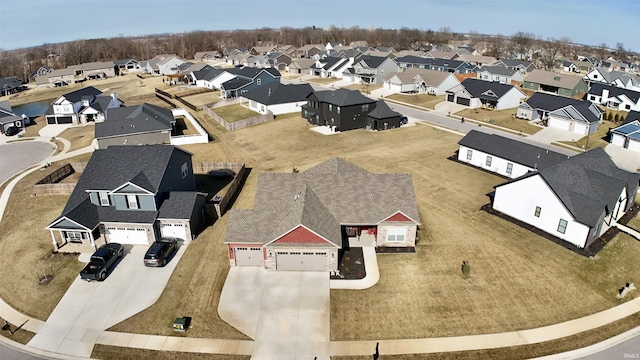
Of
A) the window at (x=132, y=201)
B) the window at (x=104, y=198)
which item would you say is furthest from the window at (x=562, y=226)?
the window at (x=104, y=198)

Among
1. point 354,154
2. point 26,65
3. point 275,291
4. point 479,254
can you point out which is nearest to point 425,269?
point 479,254

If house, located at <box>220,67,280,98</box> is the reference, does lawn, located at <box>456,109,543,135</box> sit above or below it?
below

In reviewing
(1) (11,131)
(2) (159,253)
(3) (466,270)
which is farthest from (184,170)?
(1) (11,131)

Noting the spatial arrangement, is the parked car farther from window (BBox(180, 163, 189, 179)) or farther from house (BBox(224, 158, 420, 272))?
window (BBox(180, 163, 189, 179))

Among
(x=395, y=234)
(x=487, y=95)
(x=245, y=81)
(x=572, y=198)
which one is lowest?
(x=395, y=234)

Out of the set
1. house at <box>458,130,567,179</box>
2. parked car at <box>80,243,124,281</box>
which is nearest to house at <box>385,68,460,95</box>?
house at <box>458,130,567,179</box>

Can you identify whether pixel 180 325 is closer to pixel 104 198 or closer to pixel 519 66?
pixel 104 198

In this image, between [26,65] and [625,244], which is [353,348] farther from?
[26,65]
